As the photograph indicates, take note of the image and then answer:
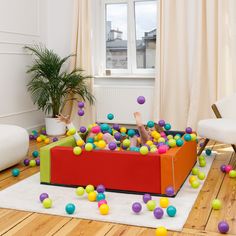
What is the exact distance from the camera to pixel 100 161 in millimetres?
3254

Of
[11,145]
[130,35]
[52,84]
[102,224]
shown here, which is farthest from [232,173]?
[130,35]

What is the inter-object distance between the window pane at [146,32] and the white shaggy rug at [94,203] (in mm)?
3100

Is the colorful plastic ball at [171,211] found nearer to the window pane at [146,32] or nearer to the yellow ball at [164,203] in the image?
the yellow ball at [164,203]

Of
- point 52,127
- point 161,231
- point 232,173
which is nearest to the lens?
point 161,231

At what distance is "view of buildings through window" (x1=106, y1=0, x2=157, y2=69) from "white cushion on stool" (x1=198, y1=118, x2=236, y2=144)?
226cm

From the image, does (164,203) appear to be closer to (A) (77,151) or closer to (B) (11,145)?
(A) (77,151)

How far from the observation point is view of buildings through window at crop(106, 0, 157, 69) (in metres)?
6.17

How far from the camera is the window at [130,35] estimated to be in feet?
20.3

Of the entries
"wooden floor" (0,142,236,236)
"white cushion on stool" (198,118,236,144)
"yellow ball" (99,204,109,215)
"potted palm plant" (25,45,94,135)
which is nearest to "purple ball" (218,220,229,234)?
"wooden floor" (0,142,236,236)

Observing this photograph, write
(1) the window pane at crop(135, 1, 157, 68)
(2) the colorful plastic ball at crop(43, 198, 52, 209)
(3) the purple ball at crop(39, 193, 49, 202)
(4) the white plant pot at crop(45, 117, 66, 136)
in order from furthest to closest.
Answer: (1) the window pane at crop(135, 1, 157, 68), (4) the white plant pot at crop(45, 117, 66, 136), (3) the purple ball at crop(39, 193, 49, 202), (2) the colorful plastic ball at crop(43, 198, 52, 209)

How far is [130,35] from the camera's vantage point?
6281mm

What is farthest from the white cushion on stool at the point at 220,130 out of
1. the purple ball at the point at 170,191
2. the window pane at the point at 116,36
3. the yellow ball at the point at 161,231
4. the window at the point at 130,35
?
the window pane at the point at 116,36

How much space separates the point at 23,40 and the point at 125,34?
61.2 inches

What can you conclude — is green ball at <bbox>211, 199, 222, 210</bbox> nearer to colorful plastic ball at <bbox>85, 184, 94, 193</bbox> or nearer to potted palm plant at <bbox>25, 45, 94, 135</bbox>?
colorful plastic ball at <bbox>85, 184, 94, 193</bbox>
